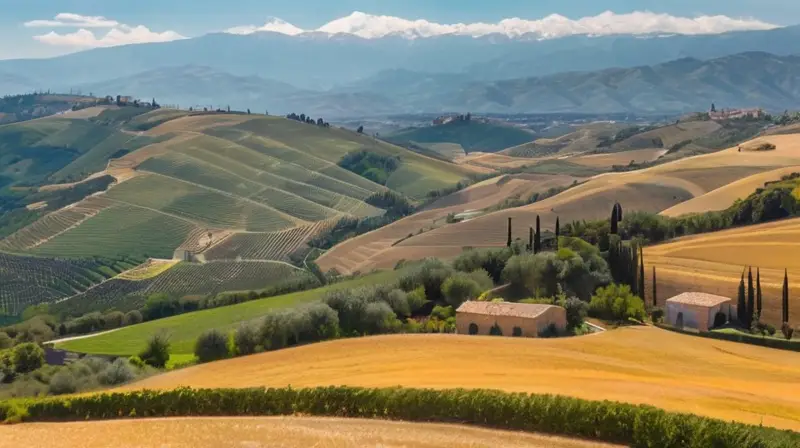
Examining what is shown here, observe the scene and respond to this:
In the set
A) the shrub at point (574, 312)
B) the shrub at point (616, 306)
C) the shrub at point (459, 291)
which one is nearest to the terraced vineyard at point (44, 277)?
the shrub at point (459, 291)

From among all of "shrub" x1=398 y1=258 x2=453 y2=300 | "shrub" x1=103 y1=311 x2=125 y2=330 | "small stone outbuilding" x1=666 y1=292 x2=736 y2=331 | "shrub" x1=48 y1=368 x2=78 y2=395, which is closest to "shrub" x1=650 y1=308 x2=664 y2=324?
"small stone outbuilding" x1=666 y1=292 x2=736 y2=331

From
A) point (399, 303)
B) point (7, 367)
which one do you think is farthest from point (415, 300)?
point (7, 367)

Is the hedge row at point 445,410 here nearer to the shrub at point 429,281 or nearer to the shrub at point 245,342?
the shrub at point 245,342

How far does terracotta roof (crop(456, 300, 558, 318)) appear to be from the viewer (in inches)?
1893

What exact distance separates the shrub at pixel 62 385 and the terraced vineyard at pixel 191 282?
4091 centimetres

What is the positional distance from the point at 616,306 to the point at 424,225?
6607cm

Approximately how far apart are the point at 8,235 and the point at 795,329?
339 ft

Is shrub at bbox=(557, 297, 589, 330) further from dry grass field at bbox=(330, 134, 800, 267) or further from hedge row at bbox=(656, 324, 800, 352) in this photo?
dry grass field at bbox=(330, 134, 800, 267)

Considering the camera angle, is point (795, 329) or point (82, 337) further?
point (82, 337)

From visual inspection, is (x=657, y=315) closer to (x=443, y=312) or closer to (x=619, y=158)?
(x=443, y=312)

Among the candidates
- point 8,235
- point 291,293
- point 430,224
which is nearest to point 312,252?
point 430,224

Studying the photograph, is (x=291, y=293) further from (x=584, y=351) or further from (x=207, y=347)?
(x=584, y=351)

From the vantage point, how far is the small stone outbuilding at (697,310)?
51.2m

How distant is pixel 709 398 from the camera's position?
30.9 meters
